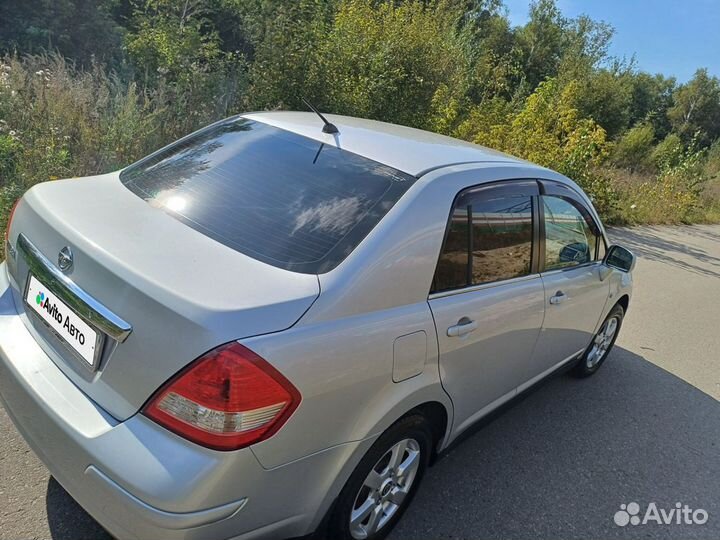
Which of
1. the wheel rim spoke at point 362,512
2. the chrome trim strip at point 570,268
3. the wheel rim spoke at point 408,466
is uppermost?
the chrome trim strip at point 570,268

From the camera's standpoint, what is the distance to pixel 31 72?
20.4 feet

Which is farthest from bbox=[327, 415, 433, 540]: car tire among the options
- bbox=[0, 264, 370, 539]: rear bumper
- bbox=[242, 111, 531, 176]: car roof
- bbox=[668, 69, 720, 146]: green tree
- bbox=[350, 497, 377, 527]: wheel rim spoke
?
bbox=[668, 69, 720, 146]: green tree

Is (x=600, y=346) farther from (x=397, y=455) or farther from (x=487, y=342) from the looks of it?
(x=397, y=455)

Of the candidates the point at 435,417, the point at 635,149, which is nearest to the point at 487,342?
the point at 435,417

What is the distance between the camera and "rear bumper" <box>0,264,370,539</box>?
5.01 ft

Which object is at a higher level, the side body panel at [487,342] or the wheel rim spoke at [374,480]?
the side body panel at [487,342]

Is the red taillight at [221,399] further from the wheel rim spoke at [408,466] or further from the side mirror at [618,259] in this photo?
the side mirror at [618,259]

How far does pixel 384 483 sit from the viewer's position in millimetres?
2186

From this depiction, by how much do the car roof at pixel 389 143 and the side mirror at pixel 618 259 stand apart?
1.20m

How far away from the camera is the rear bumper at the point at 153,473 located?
1.53 m

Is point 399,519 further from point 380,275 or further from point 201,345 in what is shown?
point 201,345

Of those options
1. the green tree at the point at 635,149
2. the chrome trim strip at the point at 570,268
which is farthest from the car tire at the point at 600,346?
the green tree at the point at 635,149

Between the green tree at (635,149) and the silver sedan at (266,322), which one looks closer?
the silver sedan at (266,322)

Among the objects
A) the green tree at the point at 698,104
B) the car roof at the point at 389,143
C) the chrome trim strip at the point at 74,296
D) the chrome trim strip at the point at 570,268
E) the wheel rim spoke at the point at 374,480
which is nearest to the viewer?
the chrome trim strip at the point at 74,296
